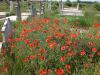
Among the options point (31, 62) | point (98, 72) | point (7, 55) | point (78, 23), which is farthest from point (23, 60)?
point (78, 23)

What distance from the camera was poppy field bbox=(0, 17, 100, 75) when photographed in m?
6.03

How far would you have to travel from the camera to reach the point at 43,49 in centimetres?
656

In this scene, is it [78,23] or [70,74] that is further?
[78,23]

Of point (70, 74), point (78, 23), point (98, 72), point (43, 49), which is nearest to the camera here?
point (98, 72)

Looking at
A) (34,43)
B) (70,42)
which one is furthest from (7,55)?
(70,42)

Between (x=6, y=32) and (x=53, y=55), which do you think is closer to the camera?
(x=53, y=55)

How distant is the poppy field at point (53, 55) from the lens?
237 inches

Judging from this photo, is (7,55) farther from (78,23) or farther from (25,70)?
(78,23)

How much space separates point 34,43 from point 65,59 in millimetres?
985

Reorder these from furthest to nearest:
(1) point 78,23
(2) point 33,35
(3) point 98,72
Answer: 1. (1) point 78,23
2. (2) point 33,35
3. (3) point 98,72

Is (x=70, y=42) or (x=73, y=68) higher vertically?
(x=70, y=42)

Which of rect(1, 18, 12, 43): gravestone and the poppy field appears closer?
the poppy field

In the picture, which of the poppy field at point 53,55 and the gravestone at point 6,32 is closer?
the poppy field at point 53,55

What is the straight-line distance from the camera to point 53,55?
6391 mm
